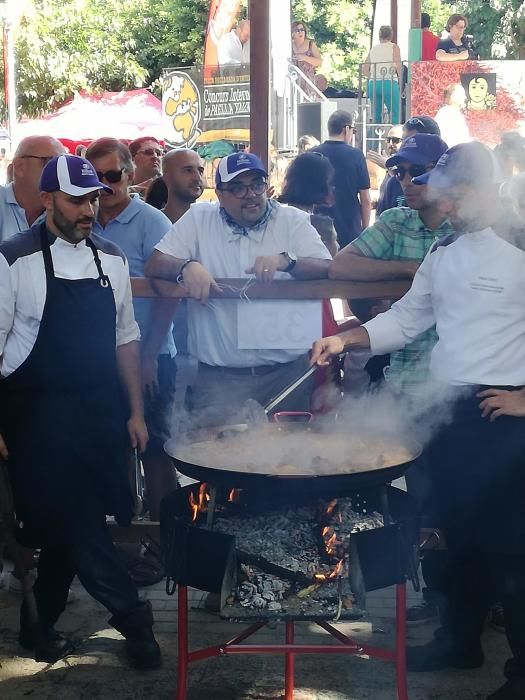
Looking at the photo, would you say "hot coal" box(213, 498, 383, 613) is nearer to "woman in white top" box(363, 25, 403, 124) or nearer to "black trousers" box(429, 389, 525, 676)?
"black trousers" box(429, 389, 525, 676)

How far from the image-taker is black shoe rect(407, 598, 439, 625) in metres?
4.46

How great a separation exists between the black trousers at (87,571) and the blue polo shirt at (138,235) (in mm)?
1336

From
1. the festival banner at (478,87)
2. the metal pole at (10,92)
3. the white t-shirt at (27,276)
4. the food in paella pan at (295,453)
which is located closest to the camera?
the food in paella pan at (295,453)

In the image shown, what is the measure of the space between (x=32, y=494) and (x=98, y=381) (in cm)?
54

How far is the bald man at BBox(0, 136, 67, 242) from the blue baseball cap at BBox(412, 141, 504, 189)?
2.23 metres

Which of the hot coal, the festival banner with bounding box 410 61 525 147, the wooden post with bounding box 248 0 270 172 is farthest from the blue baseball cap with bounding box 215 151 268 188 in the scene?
the festival banner with bounding box 410 61 525 147

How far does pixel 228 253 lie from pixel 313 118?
424 inches

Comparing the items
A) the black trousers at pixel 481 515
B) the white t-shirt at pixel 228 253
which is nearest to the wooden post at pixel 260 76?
the white t-shirt at pixel 228 253

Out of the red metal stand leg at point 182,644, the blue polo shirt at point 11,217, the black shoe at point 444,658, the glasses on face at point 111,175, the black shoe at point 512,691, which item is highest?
the glasses on face at point 111,175

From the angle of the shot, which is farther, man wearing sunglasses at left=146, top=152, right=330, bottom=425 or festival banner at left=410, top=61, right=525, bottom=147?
festival banner at left=410, top=61, right=525, bottom=147

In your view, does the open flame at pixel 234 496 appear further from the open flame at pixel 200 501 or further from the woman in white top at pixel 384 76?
the woman in white top at pixel 384 76

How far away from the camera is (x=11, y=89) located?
66.6ft

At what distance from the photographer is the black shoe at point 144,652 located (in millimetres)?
4039

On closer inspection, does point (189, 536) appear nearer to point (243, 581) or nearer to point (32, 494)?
point (243, 581)
